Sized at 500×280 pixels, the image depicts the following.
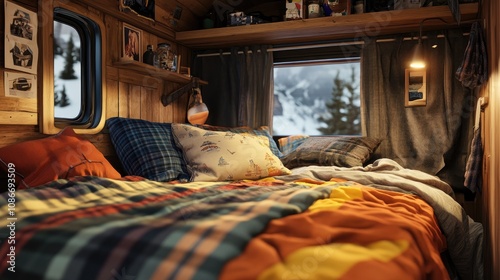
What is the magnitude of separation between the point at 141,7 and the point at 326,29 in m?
1.34

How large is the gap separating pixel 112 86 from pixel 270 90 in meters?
1.30

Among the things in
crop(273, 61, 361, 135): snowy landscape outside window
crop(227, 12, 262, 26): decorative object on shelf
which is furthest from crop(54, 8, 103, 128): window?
crop(273, 61, 361, 135): snowy landscape outside window

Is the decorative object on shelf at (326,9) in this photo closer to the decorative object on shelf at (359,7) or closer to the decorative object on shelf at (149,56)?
the decorative object on shelf at (359,7)

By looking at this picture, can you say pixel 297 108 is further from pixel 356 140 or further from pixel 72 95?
pixel 72 95

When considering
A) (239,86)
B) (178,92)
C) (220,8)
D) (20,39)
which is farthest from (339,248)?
(220,8)

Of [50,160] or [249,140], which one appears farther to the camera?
[249,140]

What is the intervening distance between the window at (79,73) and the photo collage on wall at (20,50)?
343 mm

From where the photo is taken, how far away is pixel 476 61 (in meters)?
2.13

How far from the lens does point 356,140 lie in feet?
9.41

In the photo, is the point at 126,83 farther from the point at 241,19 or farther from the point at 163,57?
the point at 241,19

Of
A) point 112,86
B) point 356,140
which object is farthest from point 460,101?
point 112,86

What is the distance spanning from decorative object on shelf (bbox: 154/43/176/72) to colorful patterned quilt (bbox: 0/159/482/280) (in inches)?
63.8

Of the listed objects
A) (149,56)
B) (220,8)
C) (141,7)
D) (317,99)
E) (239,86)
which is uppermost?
(220,8)

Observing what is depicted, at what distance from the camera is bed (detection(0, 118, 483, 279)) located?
0.81 metres
